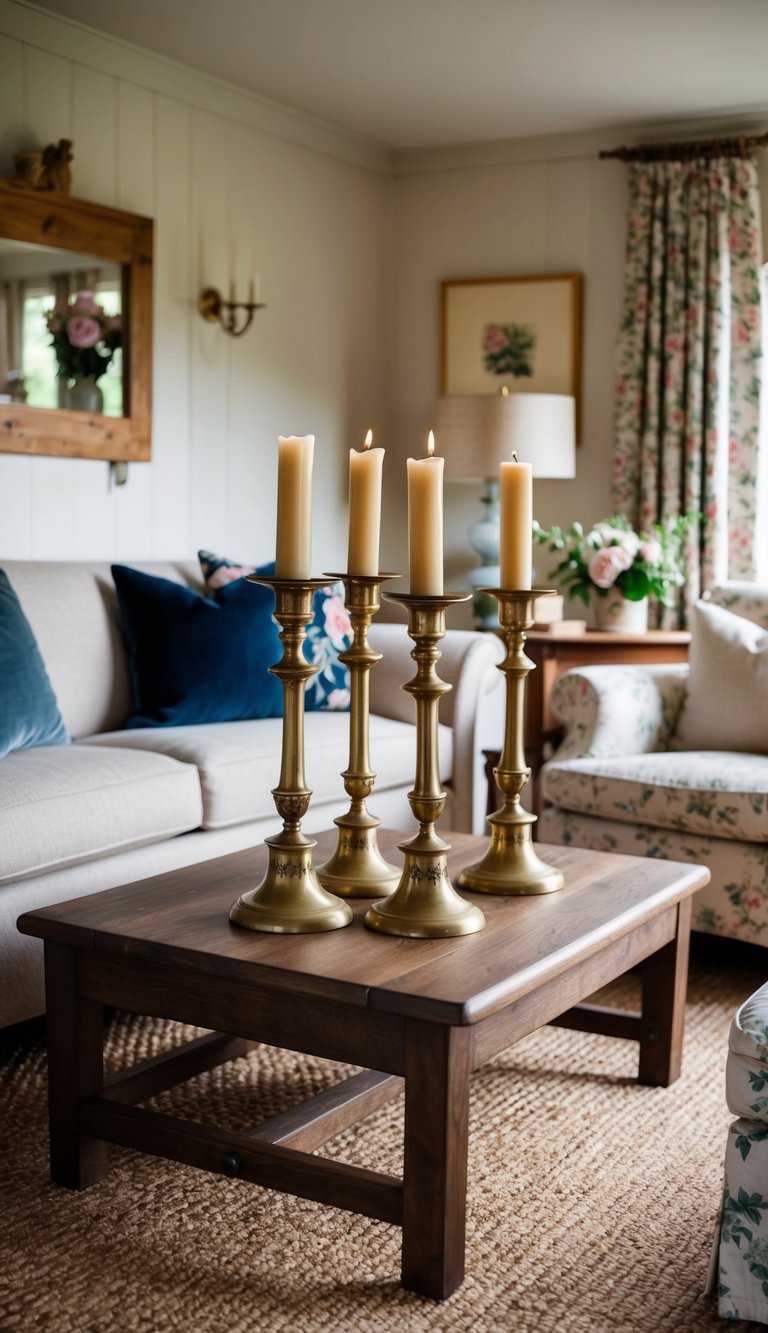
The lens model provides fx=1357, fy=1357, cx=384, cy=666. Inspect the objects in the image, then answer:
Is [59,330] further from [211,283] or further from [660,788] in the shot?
[660,788]

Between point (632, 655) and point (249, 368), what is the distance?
5.16 ft

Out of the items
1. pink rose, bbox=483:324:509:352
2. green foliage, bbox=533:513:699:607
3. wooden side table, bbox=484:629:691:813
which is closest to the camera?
wooden side table, bbox=484:629:691:813

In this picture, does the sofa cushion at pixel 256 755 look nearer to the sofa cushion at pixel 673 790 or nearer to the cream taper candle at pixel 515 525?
Result: the sofa cushion at pixel 673 790

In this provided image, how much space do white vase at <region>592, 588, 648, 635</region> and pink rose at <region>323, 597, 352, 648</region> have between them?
3.10 ft

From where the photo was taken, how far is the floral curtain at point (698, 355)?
4.46 metres

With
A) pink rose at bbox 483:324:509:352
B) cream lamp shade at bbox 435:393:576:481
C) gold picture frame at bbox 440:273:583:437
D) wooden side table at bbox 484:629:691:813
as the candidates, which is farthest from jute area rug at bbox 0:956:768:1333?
pink rose at bbox 483:324:509:352

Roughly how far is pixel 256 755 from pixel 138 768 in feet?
1.06

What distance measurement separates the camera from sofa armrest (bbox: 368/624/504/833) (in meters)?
3.72

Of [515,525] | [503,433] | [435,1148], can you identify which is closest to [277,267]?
[503,433]

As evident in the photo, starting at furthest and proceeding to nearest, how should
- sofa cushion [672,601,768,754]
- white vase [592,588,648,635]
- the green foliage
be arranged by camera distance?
white vase [592,588,648,635]
the green foliage
sofa cushion [672,601,768,754]

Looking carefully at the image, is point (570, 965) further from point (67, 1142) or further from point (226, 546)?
point (226, 546)

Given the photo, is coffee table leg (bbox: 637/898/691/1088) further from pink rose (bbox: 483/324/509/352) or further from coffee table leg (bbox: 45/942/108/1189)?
pink rose (bbox: 483/324/509/352)

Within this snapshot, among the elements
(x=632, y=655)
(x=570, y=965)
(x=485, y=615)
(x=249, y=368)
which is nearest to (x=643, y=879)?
(x=570, y=965)

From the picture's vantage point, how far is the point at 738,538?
179 inches
